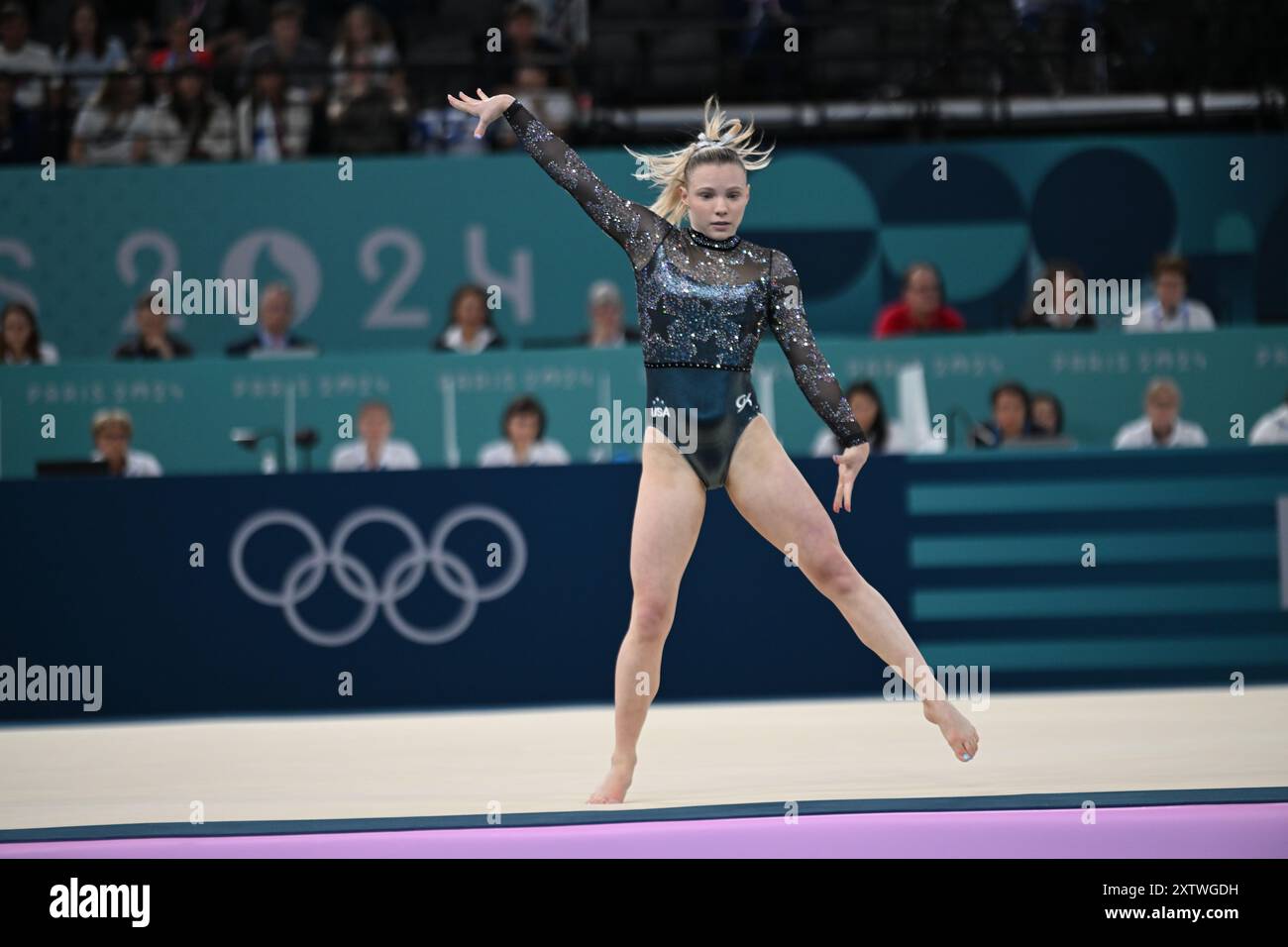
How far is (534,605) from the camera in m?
7.91

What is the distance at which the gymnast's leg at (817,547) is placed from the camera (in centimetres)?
478

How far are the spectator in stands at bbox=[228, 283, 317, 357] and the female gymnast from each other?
15.3 ft

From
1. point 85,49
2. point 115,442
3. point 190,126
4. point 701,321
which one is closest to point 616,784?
point 701,321

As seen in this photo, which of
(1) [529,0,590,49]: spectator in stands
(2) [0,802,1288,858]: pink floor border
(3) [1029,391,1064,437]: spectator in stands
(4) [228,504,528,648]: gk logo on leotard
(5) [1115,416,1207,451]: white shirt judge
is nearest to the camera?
(2) [0,802,1288,858]: pink floor border

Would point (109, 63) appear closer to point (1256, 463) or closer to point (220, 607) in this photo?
point (220, 607)

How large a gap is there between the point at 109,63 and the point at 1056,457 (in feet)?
22.0

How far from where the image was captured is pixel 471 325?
30.5 ft

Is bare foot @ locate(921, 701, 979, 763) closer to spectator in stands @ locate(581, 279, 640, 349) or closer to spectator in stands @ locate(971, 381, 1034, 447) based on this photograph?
spectator in stands @ locate(971, 381, 1034, 447)

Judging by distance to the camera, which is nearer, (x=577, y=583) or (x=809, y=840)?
(x=809, y=840)

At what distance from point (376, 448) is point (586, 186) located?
160 inches

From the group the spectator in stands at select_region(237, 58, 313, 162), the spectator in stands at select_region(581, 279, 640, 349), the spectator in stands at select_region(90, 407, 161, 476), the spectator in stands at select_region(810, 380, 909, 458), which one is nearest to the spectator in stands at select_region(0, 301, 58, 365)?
the spectator in stands at select_region(90, 407, 161, 476)

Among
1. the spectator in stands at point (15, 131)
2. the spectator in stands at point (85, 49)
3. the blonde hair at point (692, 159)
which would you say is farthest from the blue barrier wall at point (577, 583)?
the spectator in stands at point (85, 49)

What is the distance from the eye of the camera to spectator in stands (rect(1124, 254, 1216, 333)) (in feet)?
30.3

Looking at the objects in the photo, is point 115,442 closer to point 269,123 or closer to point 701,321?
point 269,123
